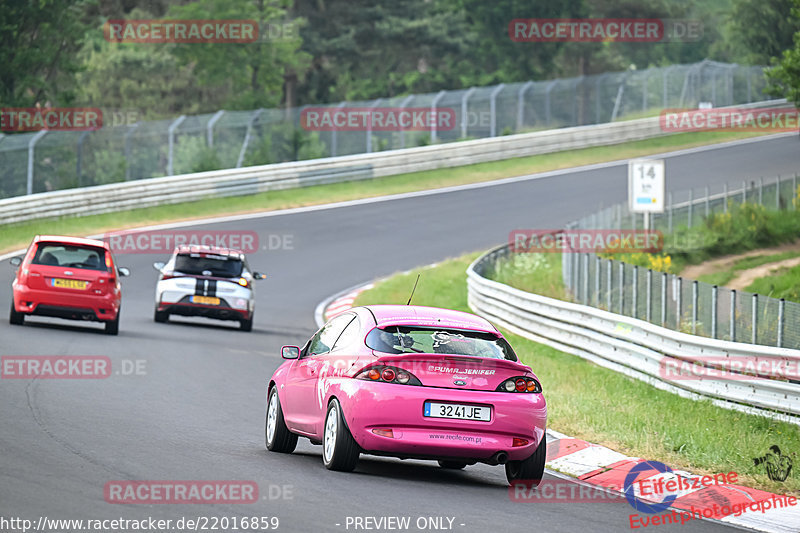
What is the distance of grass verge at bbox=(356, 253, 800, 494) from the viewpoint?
1102 cm

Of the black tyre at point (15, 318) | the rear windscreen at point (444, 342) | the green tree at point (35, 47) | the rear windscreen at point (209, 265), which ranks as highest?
the green tree at point (35, 47)

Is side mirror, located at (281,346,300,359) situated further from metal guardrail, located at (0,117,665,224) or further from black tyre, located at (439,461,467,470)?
metal guardrail, located at (0,117,665,224)

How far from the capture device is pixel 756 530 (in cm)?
852

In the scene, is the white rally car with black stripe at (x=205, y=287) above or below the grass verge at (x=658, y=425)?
below

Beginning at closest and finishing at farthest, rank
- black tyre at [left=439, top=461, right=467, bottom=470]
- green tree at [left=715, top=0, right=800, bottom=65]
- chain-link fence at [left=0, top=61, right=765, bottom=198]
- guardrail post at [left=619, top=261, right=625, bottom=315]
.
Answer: black tyre at [left=439, top=461, right=467, bottom=470] < guardrail post at [left=619, top=261, right=625, bottom=315] < chain-link fence at [left=0, top=61, right=765, bottom=198] < green tree at [left=715, top=0, right=800, bottom=65]

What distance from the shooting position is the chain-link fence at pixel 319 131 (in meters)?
37.6

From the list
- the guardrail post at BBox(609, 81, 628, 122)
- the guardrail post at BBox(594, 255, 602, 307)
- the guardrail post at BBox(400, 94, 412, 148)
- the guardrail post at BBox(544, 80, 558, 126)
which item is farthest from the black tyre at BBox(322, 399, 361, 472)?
the guardrail post at BBox(609, 81, 628, 122)

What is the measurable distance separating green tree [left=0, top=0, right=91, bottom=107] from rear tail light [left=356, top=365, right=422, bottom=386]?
34919 millimetres

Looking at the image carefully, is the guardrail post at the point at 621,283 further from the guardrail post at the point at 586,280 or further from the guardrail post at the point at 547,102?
the guardrail post at the point at 547,102

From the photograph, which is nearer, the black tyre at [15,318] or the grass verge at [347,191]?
the black tyre at [15,318]

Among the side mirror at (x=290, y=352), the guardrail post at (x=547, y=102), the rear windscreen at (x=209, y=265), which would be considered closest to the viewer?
the side mirror at (x=290, y=352)

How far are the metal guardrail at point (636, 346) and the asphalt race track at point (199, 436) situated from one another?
3634mm

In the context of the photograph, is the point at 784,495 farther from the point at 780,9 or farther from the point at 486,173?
the point at 780,9

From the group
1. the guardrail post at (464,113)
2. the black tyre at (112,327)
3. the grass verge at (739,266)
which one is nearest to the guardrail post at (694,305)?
the black tyre at (112,327)
